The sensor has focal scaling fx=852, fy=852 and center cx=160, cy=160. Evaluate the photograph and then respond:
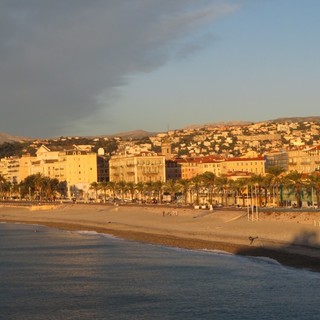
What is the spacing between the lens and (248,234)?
51000mm

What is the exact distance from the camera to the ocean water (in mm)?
28734

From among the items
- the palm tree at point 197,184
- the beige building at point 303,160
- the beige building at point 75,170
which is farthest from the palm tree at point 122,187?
the beige building at point 303,160

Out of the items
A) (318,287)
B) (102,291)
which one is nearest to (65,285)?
(102,291)

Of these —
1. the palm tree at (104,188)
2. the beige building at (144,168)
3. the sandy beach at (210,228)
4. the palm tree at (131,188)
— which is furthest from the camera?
the beige building at (144,168)

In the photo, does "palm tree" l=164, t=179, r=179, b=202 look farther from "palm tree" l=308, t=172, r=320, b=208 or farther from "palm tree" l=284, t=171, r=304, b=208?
"palm tree" l=308, t=172, r=320, b=208

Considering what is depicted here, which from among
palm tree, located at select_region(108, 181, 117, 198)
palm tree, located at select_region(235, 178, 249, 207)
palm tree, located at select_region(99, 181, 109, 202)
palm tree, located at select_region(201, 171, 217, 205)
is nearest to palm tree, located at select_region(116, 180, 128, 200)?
palm tree, located at select_region(108, 181, 117, 198)

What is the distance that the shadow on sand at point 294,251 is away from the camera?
38031mm

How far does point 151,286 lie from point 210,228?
24928mm

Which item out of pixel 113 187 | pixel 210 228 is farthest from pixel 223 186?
pixel 210 228

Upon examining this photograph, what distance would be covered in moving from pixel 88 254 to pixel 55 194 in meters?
101

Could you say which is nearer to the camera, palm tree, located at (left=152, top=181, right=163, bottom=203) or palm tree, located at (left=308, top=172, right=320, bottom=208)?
palm tree, located at (left=308, top=172, right=320, bottom=208)

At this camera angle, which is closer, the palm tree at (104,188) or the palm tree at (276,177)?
the palm tree at (276,177)

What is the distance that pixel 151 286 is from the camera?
3462cm

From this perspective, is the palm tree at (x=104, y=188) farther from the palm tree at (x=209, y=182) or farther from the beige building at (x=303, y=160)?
the palm tree at (x=209, y=182)
